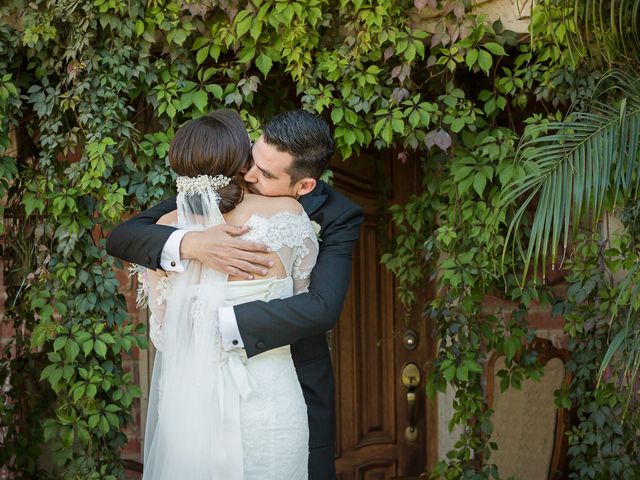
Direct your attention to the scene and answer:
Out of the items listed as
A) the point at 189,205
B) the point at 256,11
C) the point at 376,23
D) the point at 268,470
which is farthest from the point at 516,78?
the point at 268,470

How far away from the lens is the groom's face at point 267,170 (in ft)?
9.02

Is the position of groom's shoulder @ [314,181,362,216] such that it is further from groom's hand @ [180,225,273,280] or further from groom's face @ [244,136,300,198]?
groom's hand @ [180,225,273,280]

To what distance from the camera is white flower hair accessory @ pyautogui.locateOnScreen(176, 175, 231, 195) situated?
2684 millimetres

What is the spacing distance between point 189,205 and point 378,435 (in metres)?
2.93

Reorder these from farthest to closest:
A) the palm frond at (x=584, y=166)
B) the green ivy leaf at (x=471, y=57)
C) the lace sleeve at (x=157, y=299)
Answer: the green ivy leaf at (x=471, y=57) < the palm frond at (x=584, y=166) < the lace sleeve at (x=157, y=299)

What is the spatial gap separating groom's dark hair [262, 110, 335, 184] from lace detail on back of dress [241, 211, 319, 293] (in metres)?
0.14

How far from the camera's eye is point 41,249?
166 inches

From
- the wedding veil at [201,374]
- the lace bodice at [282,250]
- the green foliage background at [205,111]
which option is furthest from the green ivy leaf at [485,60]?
the wedding veil at [201,374]

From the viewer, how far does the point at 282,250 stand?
8.86ft

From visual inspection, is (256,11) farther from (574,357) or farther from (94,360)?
(574,357)

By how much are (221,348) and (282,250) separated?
1.13ft

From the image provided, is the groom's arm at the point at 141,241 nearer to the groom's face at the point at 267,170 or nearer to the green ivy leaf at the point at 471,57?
the groom's face at the point at 267,170

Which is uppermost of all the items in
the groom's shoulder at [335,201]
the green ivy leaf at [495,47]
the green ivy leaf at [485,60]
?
the green ivy leaf at [495,47]

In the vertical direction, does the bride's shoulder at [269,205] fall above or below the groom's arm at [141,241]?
above
